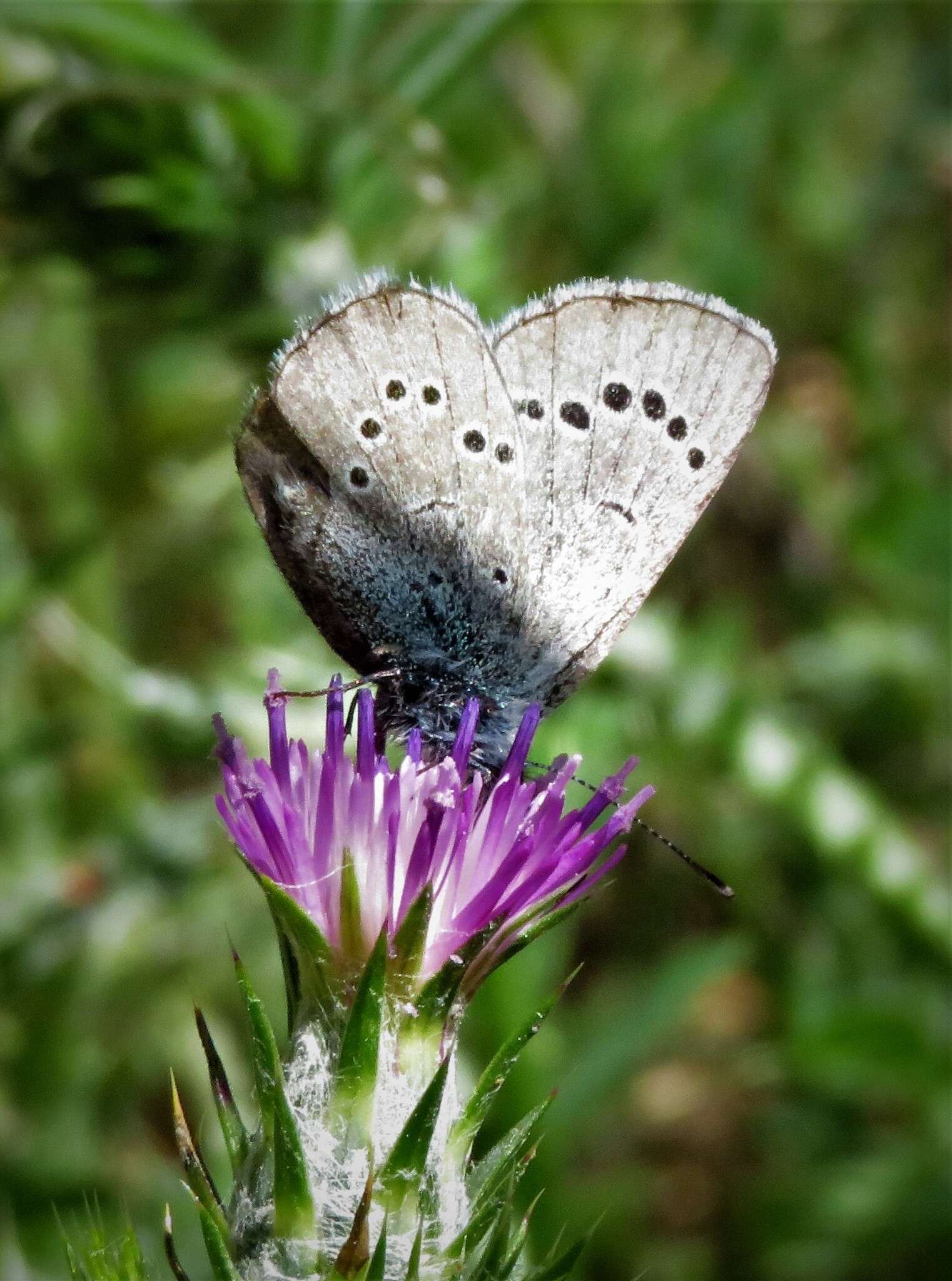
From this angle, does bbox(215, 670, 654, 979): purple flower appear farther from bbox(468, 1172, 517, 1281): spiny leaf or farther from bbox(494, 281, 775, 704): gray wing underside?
bbox(494, 281, 775, 704): gray wing underside

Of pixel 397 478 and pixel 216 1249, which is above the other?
pixel 397 478

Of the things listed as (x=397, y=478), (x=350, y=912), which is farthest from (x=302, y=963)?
(x=397, y=478)

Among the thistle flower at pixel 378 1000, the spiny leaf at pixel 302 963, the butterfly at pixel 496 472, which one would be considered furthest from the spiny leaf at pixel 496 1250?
the butterfly at pixel 496 472

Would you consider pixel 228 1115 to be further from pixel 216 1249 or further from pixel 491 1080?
pixel 491 1080

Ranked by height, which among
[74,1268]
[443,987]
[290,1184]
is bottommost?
[74,1268]

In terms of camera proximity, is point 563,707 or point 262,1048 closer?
point 262,1048

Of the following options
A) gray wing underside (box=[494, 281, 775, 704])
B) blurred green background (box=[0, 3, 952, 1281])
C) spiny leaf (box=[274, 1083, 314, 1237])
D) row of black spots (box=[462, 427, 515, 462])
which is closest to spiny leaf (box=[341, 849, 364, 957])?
spiny leaf (box=[274, 1083, 314, 1237])
